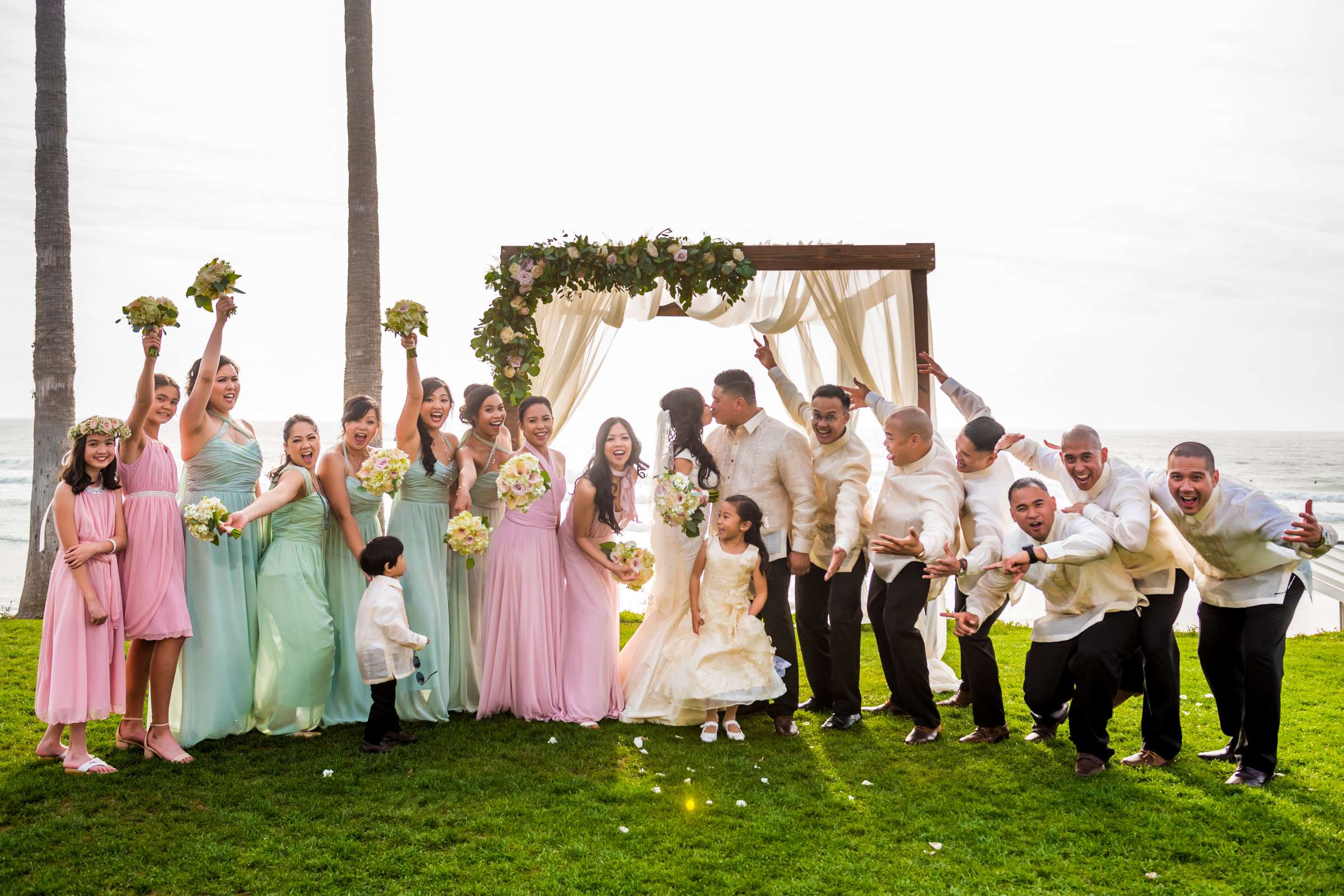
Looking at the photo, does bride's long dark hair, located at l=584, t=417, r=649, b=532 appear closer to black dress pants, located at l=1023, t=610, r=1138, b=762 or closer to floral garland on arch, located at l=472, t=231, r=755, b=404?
floral garland on arch, located at l=472, t=231, r=755, b=404

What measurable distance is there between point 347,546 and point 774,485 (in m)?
2.87

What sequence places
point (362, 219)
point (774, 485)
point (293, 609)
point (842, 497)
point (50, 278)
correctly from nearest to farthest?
point (293, 609) < point (842, 497) < point (774, 485) < point (362, 219) < point (50, 278)

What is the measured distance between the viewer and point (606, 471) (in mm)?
6641

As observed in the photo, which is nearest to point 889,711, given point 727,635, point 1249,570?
point 727,635

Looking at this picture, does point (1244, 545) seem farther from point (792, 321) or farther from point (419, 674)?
point (419, 674)

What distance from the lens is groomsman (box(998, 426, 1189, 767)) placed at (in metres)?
5.51

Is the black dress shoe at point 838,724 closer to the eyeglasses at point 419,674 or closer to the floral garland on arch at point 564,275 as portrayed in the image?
the eyeglasses at point 419,674

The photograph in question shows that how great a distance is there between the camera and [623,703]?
679 centimetres

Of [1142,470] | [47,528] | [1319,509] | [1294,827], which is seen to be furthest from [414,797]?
[1319,509]

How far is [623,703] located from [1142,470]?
12.4 feet

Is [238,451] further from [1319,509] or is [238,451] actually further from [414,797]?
[1319,509]

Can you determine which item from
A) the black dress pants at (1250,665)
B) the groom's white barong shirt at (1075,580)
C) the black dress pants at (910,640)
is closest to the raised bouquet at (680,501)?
the black dress pants at (910,640)

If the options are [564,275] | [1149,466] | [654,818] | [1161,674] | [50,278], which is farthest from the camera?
[1149,466]

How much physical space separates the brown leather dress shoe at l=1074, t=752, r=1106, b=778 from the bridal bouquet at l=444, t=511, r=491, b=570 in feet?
12.2
